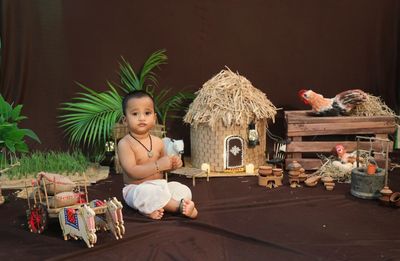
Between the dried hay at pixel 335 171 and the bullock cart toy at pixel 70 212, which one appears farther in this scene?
the dried hay at pixel 335 171

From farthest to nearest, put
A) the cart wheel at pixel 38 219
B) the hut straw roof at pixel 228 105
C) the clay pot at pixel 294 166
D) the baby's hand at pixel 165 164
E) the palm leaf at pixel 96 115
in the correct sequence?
the palm leaf at pixel 96 115
the hut straw roof at pixel 228 105
the clay pot at pixel 294 166
the baby's hand at pixel 165 164
the cart wheel at pixel 38 219

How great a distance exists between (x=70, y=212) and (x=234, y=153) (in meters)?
1.54

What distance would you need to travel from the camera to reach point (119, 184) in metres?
3.31

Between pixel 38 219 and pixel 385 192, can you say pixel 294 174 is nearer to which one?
pixel 385 192

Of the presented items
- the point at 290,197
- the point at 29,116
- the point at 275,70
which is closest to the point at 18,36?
the point at 29,116

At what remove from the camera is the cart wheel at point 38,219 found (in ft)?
7.74

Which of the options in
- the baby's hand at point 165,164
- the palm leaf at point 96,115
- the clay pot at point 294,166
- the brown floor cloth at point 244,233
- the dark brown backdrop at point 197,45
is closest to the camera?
the brown floor cloth at point 244,233

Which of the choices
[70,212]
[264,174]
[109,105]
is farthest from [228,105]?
[70,212]

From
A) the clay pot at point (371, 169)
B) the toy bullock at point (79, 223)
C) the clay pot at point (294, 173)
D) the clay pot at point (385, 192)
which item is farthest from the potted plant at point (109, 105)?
the clay pot at point (385, 192)

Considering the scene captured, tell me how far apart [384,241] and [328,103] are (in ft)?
4.93

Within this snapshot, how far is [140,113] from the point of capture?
8.59 feet

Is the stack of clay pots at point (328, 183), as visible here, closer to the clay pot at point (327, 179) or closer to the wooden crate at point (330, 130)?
the clay pot at point (327, 179)

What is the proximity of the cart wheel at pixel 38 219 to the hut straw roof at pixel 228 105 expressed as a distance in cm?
141

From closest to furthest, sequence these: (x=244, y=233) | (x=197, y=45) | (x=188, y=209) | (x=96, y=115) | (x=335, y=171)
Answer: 1. (x=244, y=233)
2. (x=188, y=209)
3. (x=335, y=171)
4. (x=96, y=115)
5. (x=197, y=45)
